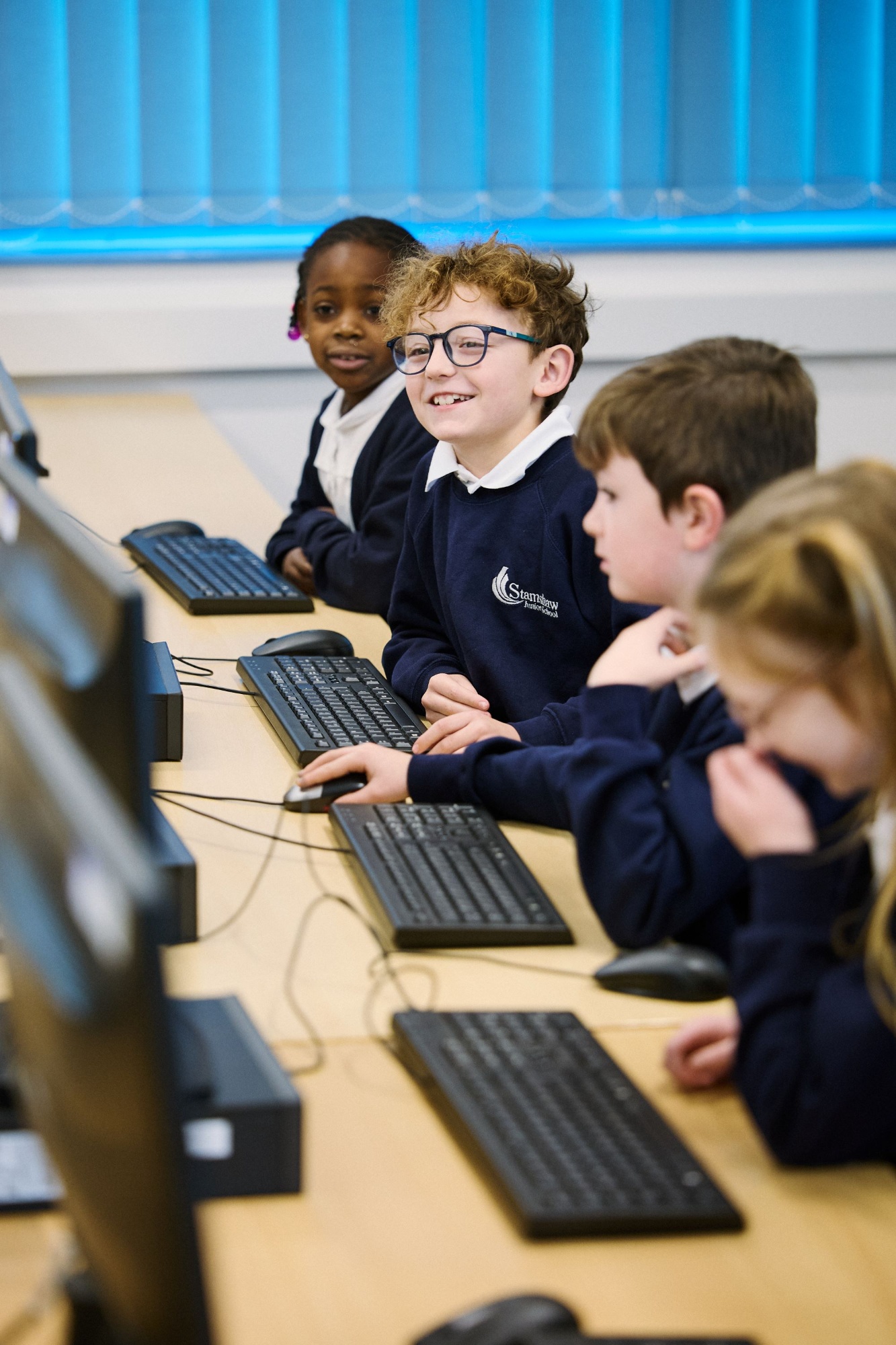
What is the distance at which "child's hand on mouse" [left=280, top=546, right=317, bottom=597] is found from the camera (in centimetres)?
217

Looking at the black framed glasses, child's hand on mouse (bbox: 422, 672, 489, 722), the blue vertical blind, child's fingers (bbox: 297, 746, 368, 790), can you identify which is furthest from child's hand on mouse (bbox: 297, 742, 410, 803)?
the blue vertical blind

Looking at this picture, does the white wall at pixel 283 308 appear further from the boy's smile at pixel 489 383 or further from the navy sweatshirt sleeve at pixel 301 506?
the boy's smile at pixel 489 383

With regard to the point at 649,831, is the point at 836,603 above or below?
above

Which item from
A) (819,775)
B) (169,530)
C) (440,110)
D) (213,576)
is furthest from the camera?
(440,110)

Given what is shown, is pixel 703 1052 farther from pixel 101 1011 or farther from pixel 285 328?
pixel 285 328

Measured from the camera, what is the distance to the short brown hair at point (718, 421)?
120cm

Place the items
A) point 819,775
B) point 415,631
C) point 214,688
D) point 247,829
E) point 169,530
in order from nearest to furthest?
point 819,775 → point 247,829 → point 214,688 → point 415,631 → point 169,530

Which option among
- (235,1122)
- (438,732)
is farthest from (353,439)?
(235,1122)

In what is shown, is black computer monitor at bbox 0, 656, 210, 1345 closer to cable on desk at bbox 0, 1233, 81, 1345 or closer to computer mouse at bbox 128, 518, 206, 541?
cable on desk at bbox 0, 1233, 81, 1345

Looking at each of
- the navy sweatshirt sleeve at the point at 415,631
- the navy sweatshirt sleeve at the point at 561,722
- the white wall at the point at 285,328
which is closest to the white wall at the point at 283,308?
the white wall at the point at 285,328

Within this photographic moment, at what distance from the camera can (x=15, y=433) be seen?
1223mm

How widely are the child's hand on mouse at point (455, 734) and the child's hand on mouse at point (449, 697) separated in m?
0.10

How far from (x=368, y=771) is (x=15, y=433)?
0.43 meters

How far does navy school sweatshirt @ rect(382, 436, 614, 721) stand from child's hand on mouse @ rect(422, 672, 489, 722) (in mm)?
53
